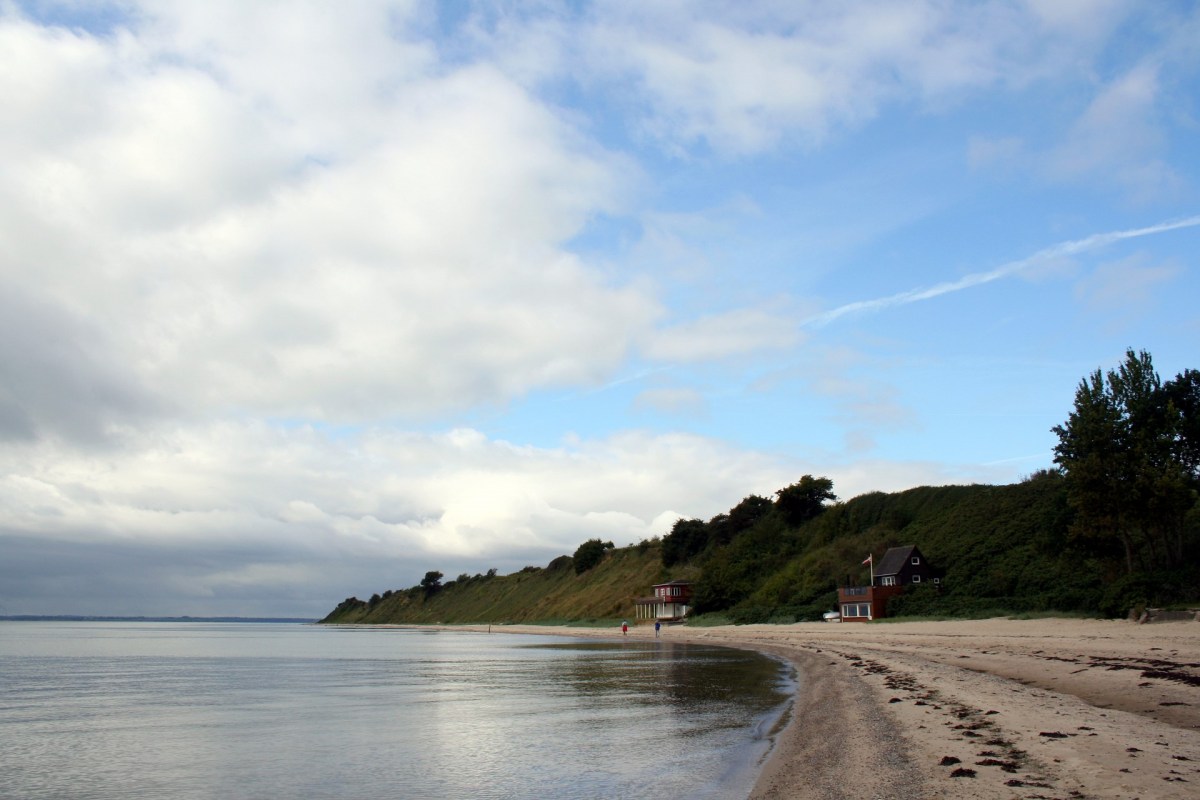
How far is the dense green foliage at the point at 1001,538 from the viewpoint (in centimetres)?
4428

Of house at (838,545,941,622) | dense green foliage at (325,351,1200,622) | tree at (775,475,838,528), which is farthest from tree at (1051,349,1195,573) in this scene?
tree at (775,475,838,528)

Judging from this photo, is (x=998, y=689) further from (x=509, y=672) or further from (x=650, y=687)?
(x=509, y=672)

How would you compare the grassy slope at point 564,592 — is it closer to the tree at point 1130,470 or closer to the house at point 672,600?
the house at point 672,600

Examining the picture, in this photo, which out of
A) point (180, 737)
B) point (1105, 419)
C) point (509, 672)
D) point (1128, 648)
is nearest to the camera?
point (180, 737)

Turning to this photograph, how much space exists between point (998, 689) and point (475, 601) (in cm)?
16528

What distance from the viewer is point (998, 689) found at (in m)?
21.5

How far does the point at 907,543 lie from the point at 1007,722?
213 ft

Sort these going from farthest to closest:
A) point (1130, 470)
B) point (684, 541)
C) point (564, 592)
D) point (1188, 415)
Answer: point (564, 592), point (684, 541), point (1188, 415), point (1130, 470)

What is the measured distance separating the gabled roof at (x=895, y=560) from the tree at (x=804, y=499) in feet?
93.5

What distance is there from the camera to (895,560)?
222 ft

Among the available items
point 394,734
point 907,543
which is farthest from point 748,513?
point 394,734

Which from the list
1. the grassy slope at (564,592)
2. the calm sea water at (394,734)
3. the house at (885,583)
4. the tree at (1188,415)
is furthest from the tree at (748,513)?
the calm sea water at (394,734)

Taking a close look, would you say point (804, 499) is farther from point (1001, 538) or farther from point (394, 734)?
point (394, 734)

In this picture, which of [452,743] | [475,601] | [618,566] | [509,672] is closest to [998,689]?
[452,743]
